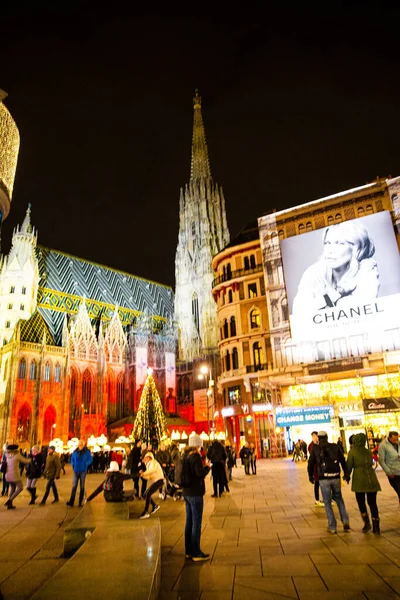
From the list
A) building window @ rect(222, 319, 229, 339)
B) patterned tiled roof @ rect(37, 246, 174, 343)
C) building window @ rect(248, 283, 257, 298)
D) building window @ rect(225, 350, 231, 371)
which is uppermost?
patterned tiled roof @ rect(37, 246, 174, 343)

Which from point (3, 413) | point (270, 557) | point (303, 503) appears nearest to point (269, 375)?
point (303, 503)

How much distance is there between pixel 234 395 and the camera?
35812 mm

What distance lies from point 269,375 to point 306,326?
14.8 feet

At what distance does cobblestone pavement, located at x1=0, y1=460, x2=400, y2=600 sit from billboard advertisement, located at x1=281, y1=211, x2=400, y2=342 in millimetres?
20547

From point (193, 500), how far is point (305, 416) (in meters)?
23.2

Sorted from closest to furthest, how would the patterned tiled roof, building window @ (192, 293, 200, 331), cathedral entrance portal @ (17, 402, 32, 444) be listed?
cathedral entrance portal @ (17, 402, 32, 444) < the patterned tiled roof < building window @ (192, 293, 200, 331)

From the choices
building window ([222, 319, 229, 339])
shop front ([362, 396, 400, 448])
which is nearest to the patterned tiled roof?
building window ([222, 319, 229, 339])

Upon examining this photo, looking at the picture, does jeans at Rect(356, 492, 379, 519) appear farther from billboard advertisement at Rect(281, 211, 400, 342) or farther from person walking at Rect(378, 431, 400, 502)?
Answer: billboard advertisement at Rect(281, 211, 400, 342)

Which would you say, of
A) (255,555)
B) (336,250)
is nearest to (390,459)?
(255,555)

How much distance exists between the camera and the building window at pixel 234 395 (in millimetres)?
35219

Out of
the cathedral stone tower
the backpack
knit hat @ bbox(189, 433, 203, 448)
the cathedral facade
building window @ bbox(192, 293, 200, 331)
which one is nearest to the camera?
knit hat @ bbox(189, 433, 203, 448)

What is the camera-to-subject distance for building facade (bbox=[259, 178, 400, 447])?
28766mm

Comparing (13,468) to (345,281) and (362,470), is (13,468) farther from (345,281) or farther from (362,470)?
(345,281)

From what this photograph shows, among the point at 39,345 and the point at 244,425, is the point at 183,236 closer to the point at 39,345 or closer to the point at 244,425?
the point at 39,345
